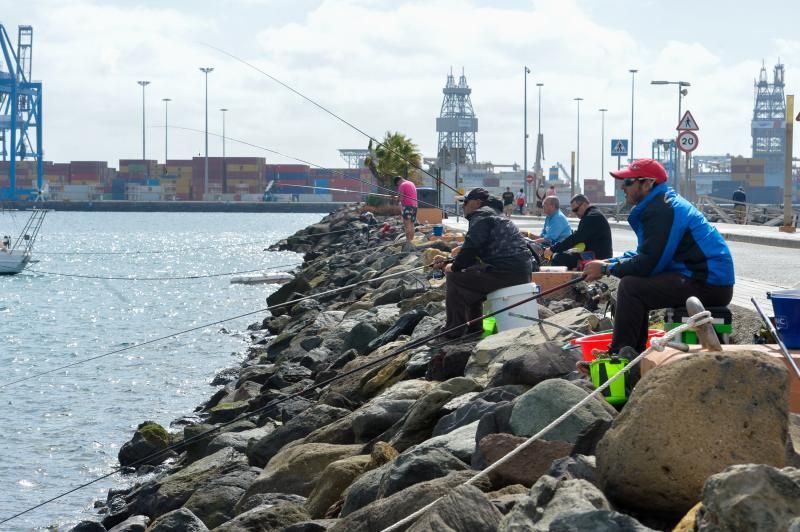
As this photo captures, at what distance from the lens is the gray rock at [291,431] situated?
9.00 m

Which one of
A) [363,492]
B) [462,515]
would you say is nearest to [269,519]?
[363,492]

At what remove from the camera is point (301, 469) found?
24.7 feet

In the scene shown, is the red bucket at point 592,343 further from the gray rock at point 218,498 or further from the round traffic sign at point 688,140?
the round traffic sign at point 688,140

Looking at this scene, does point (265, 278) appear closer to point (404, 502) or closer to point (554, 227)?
point (554, 227)

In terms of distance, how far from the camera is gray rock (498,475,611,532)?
13.7 ft

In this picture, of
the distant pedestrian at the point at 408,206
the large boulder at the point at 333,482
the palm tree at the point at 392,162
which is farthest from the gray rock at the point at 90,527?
the palm tree at the point at 392,162

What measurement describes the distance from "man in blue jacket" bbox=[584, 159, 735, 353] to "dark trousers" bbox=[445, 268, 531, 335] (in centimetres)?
253

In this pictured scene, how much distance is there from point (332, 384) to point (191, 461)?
1413 millimetres

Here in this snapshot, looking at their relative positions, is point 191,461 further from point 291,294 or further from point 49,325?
point 49,325

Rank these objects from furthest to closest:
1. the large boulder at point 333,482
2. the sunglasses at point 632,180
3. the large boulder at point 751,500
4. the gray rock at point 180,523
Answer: the gray rock at point 180,523, the large boulder at point 333,482, the sunglasses at point 632,180, the large boulder at point 751,500

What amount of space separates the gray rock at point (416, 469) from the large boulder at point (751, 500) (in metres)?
2.08

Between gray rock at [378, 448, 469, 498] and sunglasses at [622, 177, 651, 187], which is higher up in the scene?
sunglasses at [622, 177, 651, 187]

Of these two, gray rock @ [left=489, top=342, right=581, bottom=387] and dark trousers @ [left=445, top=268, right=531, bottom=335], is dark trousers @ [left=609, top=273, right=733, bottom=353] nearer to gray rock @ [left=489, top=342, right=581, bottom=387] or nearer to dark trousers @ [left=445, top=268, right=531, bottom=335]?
gray rock @ [left=489, top=342, right=581, bottom=387]

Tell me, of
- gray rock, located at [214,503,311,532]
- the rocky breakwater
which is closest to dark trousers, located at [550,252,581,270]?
the rocky breakwater
